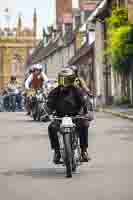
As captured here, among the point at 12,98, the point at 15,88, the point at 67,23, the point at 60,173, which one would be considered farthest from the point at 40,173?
the point at 67,23

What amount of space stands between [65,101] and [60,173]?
1188 millimetres

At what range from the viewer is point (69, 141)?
12.0 metres

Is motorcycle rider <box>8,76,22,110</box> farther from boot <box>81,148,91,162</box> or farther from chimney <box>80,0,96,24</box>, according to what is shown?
boot <box>81,148,91,162</box>

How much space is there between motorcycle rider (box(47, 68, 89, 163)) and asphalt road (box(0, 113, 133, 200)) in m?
0.64

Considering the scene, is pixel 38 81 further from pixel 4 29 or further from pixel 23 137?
pixel 4 29

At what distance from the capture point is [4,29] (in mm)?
157250

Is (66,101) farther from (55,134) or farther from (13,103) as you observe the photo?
(13,103)

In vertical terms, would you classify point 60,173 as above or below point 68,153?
below

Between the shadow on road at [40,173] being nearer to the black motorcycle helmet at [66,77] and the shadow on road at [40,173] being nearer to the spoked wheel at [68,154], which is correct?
the spoked wheel at [68,154]

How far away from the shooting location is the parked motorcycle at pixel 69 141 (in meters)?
11.8

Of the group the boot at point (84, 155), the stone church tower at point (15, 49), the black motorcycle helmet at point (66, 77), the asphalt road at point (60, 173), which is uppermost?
the black motorcycle helmet at point (66, 77)

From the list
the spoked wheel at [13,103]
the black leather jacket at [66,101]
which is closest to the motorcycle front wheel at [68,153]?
the black leather jacket at [66,101]

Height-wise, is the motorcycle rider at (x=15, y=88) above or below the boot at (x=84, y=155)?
below

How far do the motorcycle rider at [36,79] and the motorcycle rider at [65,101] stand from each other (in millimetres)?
13658
